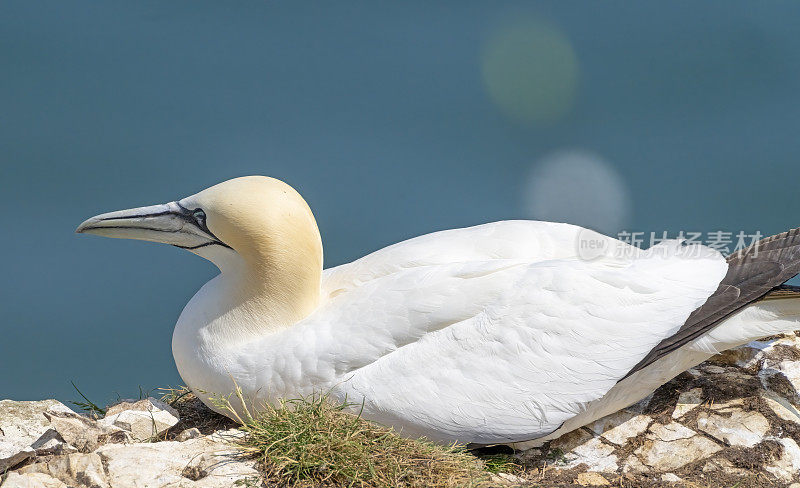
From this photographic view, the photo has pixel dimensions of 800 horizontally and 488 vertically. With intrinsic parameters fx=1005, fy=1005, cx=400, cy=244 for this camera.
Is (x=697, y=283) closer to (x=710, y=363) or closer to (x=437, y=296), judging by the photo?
(x=710, y=363)

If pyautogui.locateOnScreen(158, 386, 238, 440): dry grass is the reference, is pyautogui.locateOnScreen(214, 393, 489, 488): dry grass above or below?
above

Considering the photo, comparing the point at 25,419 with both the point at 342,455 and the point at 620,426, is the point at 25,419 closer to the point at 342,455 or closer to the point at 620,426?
the point at 342,455

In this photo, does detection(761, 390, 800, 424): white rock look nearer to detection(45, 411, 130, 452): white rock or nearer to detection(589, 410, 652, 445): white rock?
detection(589, 410, 652, 445): white rock

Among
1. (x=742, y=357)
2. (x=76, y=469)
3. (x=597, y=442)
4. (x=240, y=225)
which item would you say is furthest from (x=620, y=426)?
(x=76, y=469)

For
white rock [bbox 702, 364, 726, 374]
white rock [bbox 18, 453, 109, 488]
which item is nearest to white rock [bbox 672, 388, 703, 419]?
white rock [bbox 702, 364, 726, 374]

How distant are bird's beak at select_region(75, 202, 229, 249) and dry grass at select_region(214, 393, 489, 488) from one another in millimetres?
1113

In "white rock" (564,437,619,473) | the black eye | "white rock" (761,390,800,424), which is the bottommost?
"white rock" (564,437,619,473)

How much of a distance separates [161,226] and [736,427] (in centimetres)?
311

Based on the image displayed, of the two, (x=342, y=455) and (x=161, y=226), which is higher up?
(x=161, y=226)

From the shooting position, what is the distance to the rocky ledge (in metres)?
4.07

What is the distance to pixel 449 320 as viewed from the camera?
4.86m

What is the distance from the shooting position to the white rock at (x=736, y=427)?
505 centimetres

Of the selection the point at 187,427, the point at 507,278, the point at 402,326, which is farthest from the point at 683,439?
the point at 187,427

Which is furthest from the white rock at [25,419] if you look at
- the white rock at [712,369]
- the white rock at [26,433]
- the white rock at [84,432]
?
the white rock at [712,369]
